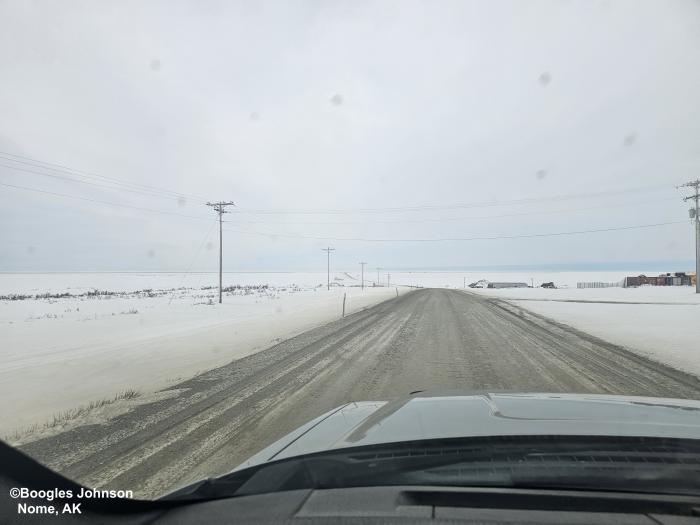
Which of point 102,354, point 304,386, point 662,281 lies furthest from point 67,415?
point 662,281

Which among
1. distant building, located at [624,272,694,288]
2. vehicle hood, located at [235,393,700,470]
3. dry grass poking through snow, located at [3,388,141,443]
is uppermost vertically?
distant building, located at [624,272,694,288]

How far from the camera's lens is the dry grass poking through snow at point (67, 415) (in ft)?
17.0

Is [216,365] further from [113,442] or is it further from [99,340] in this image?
[99,340]

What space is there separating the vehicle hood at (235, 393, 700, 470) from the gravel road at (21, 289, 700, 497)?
4.22 feet

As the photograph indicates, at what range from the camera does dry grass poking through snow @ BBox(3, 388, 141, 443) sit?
17.0 feet

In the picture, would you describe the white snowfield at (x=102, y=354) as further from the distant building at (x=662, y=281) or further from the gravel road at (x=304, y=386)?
the distant building at (x=662, y=281)

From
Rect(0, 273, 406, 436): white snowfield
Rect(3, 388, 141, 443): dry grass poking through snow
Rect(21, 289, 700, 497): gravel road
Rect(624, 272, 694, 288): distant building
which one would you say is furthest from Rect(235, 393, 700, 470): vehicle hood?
Rect(624, 272, 694, 288): distant building

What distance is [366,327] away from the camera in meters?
16.1

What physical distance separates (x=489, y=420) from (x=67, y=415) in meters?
5.47

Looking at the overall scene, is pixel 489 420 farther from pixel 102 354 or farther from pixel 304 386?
pixel 102 354

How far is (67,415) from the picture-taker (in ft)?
19.5

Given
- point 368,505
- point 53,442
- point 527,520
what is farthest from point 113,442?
→ point 527,520

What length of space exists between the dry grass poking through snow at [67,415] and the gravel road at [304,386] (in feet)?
1.52

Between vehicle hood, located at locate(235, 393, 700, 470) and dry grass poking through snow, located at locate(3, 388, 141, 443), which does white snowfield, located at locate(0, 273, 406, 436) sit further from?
vehicle hood, located at locate(235, 393, 700, 470)
